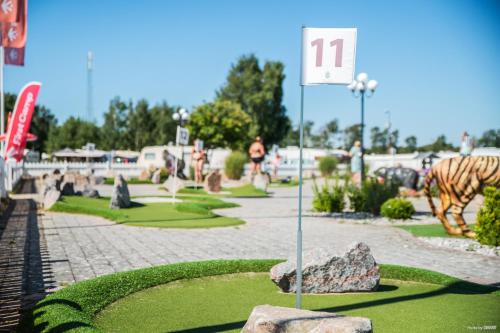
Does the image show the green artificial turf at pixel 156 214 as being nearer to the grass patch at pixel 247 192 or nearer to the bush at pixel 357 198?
the bush at pixel 357 198

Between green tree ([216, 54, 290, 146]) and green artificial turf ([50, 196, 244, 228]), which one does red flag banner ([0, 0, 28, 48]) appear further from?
green tree ([216, 54, 290, 146])

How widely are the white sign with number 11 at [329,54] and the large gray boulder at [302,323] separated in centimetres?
223

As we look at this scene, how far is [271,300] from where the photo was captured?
5621 mm

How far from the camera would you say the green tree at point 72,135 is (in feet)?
233

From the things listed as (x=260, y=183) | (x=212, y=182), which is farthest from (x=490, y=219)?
(x=260, y=183)

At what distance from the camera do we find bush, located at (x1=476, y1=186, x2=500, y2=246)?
9.51 meters

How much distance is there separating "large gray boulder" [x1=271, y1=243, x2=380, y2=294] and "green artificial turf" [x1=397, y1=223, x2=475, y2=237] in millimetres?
6234

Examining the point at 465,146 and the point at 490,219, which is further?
the point at 465,146

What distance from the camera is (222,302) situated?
5543mm

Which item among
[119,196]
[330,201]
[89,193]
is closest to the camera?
[119,196]

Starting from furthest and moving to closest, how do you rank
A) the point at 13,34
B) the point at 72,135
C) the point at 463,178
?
the point at 72,135 < the point at 13,34 < the point at 463,178

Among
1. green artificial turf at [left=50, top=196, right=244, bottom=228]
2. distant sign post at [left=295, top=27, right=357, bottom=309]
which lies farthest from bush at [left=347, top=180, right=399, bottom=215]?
distant sign post at [left=295, top=27, right=357, bottom=309]

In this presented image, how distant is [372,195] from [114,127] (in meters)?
62.9

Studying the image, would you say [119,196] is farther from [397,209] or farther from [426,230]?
[426,230]
